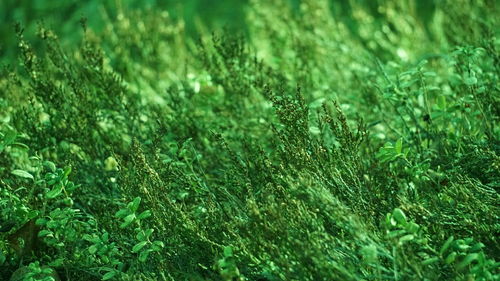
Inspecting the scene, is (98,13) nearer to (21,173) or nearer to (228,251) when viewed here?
(21,173)

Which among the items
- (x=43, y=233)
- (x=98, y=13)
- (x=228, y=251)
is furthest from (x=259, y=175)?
(x=98, y=13)

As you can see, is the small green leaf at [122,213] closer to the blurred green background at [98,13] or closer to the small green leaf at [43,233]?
the small green leaf at [43,233]

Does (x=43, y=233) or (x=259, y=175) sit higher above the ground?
(x=43, y=233)

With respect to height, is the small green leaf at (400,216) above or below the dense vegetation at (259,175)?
below

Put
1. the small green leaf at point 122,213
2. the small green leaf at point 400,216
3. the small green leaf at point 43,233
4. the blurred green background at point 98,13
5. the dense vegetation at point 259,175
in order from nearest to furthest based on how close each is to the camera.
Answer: the small green leaf at point 400,216, the dense vegetation at point 259,175, the small green leaf at point 122,213, the small green leaf at point 43,233, the blurred green background at point 98,13

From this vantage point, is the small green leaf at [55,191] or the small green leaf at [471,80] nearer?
the small green leaf at [55,191]

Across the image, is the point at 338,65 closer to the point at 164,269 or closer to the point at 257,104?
the point at 257,104

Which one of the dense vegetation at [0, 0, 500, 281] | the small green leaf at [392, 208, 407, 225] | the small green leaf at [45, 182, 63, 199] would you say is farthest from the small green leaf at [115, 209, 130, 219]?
the small green leaf at [392, 208, 407, 225]

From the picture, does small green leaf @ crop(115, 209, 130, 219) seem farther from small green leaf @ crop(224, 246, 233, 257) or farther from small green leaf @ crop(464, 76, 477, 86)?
small green leaf @ crop(464, 76, 477, 86)

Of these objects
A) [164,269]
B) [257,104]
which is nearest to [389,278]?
[164,269]

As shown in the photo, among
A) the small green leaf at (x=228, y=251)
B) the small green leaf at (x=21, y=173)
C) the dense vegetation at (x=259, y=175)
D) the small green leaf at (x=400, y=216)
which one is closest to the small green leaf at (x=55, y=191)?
the dense vegetation at (x=259, y=175)
